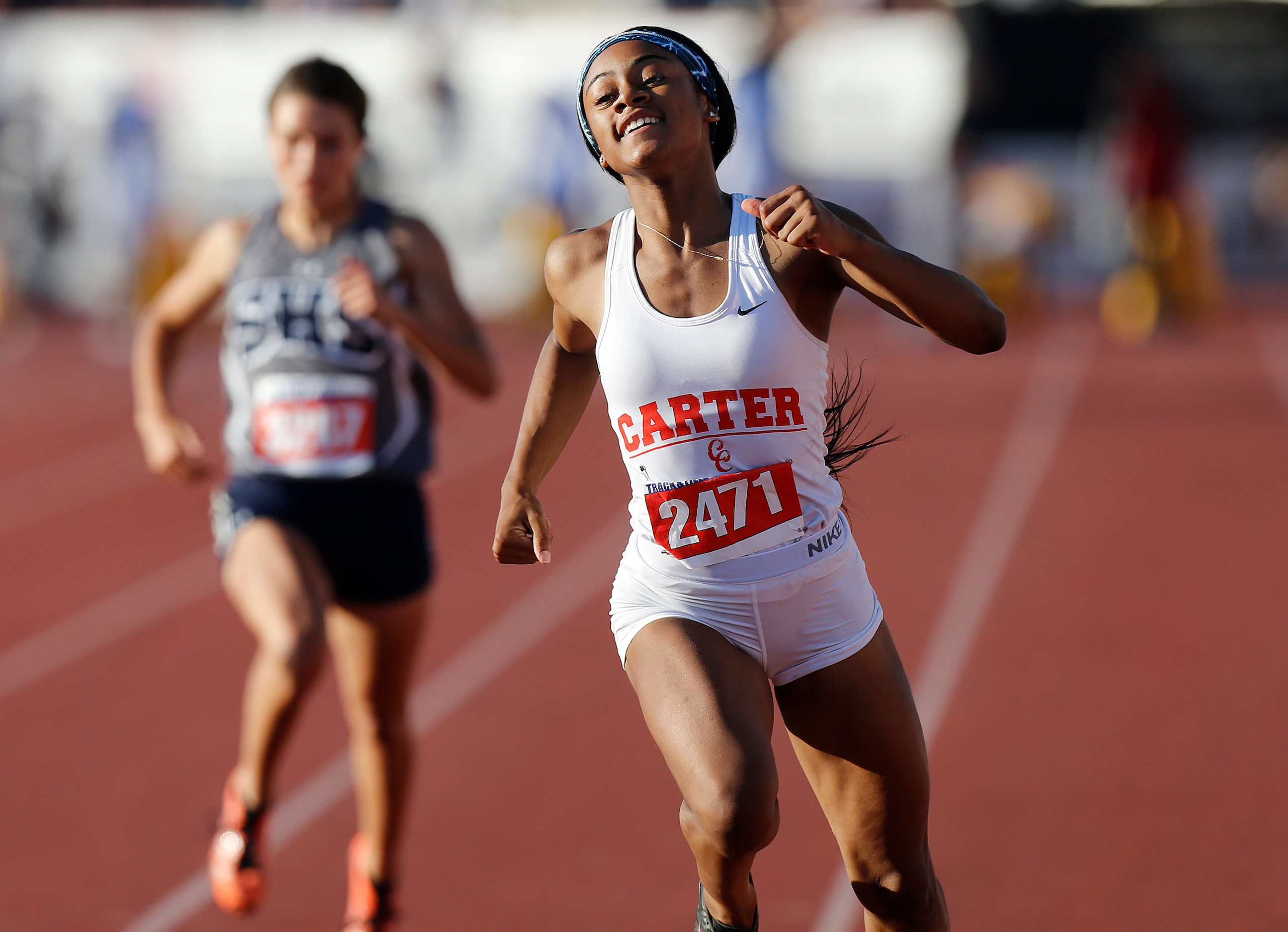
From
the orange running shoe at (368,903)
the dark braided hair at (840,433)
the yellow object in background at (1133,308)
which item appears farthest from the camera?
the yellow object in background at (1133,308)

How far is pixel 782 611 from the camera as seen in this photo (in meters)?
2.75

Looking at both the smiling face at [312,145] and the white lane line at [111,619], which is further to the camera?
the white lane line at [111,619]

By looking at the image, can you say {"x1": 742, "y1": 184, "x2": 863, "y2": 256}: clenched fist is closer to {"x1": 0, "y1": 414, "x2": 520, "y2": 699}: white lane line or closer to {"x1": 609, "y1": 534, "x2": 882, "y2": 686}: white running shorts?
{"x1": 609, "y1": 534, "x2": 882, "y2": 686}: white running shorts

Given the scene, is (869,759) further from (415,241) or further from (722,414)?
(415,241)

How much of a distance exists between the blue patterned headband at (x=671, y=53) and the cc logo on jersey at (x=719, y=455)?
0.55 m

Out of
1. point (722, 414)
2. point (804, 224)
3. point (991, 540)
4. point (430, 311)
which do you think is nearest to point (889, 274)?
point (804, 224)

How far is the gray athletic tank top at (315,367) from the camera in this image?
3969mm

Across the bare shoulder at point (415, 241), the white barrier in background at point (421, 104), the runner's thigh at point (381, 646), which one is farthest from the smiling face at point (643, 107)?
the white barrier in background at point (421, 104)

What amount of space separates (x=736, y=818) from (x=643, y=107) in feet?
3.77

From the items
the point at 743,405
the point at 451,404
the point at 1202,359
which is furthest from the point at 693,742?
the point at 1202,359

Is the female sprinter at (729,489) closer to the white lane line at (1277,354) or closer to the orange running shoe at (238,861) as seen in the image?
the orange running shoe at (238,861)

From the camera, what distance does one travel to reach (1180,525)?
8.32m

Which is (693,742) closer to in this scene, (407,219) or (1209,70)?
(407,219)

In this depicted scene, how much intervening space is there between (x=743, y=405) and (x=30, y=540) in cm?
695
